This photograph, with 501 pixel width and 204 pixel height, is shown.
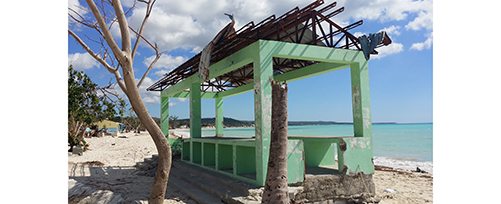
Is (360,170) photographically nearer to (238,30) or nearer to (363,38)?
(363,38)

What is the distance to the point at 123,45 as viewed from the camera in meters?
4.04

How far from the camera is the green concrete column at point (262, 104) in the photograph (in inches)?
244

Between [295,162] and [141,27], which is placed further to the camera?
[295,162]

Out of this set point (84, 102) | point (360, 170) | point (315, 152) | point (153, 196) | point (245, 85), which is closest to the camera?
point (153, 196)

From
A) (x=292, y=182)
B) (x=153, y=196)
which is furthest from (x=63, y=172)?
(x=292, y=182)

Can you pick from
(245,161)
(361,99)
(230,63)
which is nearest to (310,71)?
(361,99)

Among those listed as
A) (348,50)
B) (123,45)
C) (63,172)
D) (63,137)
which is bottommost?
(63,172)

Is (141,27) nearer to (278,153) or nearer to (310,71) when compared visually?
(278,153)

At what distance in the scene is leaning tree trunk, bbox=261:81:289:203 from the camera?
11.8 ft

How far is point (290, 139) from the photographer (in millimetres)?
6965

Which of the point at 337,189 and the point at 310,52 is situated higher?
the point at 310,52

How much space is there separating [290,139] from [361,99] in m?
1.71

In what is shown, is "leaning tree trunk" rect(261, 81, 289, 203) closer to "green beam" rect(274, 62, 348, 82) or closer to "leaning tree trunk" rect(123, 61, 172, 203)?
"leaning tree trunk" rect(123, 61, 172, 203)

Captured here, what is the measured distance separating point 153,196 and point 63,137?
1.69m
